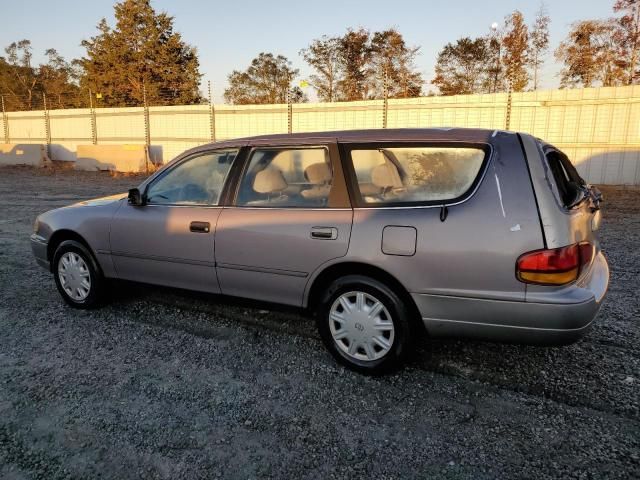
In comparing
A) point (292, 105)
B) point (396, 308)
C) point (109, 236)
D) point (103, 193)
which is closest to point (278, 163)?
point (396, 308)

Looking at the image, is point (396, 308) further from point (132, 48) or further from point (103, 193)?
point (132, 48)

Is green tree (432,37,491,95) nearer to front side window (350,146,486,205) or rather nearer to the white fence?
the white fence

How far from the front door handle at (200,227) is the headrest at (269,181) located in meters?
0.47

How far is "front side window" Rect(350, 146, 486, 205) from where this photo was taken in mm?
2918

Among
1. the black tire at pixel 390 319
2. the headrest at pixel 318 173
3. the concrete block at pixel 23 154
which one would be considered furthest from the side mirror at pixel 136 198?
the concrete block at pixel 23 154

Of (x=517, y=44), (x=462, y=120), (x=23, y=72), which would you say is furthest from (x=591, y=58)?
(x=23, y=72)

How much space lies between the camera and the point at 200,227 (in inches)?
148

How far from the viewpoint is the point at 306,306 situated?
11.2ft

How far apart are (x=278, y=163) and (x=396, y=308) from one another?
1449 millimetres

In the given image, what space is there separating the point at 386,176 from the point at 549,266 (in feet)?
3.74

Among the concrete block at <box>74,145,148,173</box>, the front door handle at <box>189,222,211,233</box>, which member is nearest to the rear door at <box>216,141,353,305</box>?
the front door handle at <box>189,222,211,233</box>

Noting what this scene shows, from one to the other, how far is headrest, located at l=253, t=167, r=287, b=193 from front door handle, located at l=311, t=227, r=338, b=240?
54 cm

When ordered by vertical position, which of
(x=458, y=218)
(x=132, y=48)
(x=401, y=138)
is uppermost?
(x=132, y=48)

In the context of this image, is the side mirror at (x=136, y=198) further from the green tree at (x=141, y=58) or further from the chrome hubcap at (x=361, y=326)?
the green tree at (x=141, y=58)
